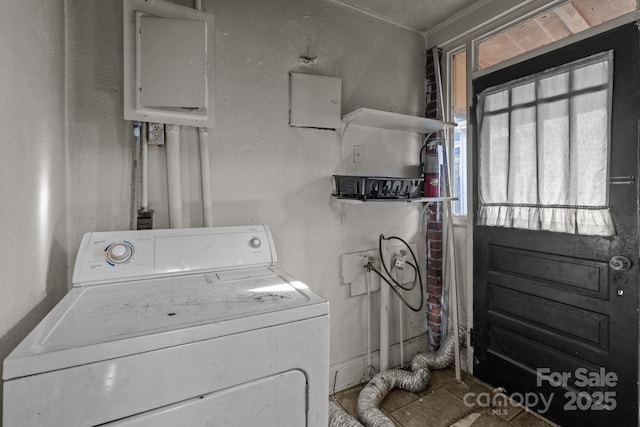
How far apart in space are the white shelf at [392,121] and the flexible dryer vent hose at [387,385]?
1.53 m

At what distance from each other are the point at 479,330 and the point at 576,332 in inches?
22.9

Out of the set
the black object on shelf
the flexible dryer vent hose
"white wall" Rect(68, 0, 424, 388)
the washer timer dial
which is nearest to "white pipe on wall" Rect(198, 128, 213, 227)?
"white wall" Rect(68, 0, 424, 388)

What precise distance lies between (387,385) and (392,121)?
1.70 metres

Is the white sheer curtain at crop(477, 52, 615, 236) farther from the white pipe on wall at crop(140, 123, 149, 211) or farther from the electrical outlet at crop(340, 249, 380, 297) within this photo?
the white pipe on wall at crop(140, 123, 149, 211)

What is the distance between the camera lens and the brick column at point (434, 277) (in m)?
2.34

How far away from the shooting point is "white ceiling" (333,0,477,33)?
80.0 inches

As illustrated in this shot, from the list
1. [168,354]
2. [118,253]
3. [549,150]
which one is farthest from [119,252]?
[549,150]

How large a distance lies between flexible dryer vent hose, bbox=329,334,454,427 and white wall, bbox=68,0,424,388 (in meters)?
0.22

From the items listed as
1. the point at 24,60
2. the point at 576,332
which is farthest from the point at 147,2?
the point at 576,332

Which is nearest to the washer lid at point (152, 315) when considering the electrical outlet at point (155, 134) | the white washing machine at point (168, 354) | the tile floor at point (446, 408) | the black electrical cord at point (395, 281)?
the white washing machine at point (168, 354)

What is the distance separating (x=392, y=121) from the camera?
6.72ft

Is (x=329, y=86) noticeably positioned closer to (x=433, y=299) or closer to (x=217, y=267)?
(x=217, y=267)

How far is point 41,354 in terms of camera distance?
26.5 inches

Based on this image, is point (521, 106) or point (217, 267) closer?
point (217, 267)
